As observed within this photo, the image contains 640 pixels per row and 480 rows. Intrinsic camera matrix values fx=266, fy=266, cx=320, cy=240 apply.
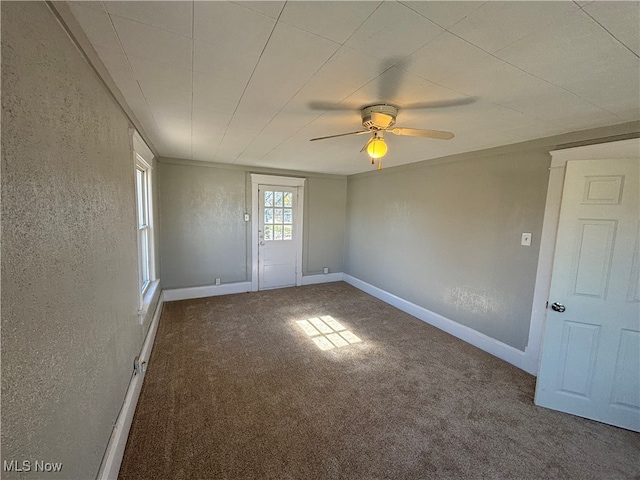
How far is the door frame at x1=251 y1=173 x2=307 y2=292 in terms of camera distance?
4.72 meters

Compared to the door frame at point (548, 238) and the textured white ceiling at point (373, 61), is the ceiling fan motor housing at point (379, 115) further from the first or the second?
the door frame at point (548, 238)

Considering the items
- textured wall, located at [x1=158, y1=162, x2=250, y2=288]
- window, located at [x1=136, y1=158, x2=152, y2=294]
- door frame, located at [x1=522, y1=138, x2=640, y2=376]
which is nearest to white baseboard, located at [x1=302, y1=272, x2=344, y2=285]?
textured wall, located at [x1=158, y1=162, x2=250, y2=288]

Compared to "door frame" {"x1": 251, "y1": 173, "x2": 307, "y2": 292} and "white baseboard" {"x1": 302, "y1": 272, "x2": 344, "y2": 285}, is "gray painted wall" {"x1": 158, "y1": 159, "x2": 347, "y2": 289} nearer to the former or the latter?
"door frame" {"x1": 251, "y1": 173, "x2": 307, "y2": 292}

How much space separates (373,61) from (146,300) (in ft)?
9.93

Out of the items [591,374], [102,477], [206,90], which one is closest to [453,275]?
[591,374]

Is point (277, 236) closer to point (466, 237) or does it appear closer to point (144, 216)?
point (144, 216)

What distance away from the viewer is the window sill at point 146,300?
2.36 metres

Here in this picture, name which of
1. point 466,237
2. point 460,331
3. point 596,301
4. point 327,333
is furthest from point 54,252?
point 460,331

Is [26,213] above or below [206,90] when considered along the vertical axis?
below

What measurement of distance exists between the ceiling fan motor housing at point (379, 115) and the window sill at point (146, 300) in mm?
2428

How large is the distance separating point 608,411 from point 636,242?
4.25 feet

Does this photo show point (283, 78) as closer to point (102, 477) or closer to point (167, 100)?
point (167, 100)

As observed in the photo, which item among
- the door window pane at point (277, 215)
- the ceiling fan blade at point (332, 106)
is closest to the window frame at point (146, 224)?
the ceiling fan blade at point (332, 106)

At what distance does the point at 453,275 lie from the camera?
3424 millimetres
